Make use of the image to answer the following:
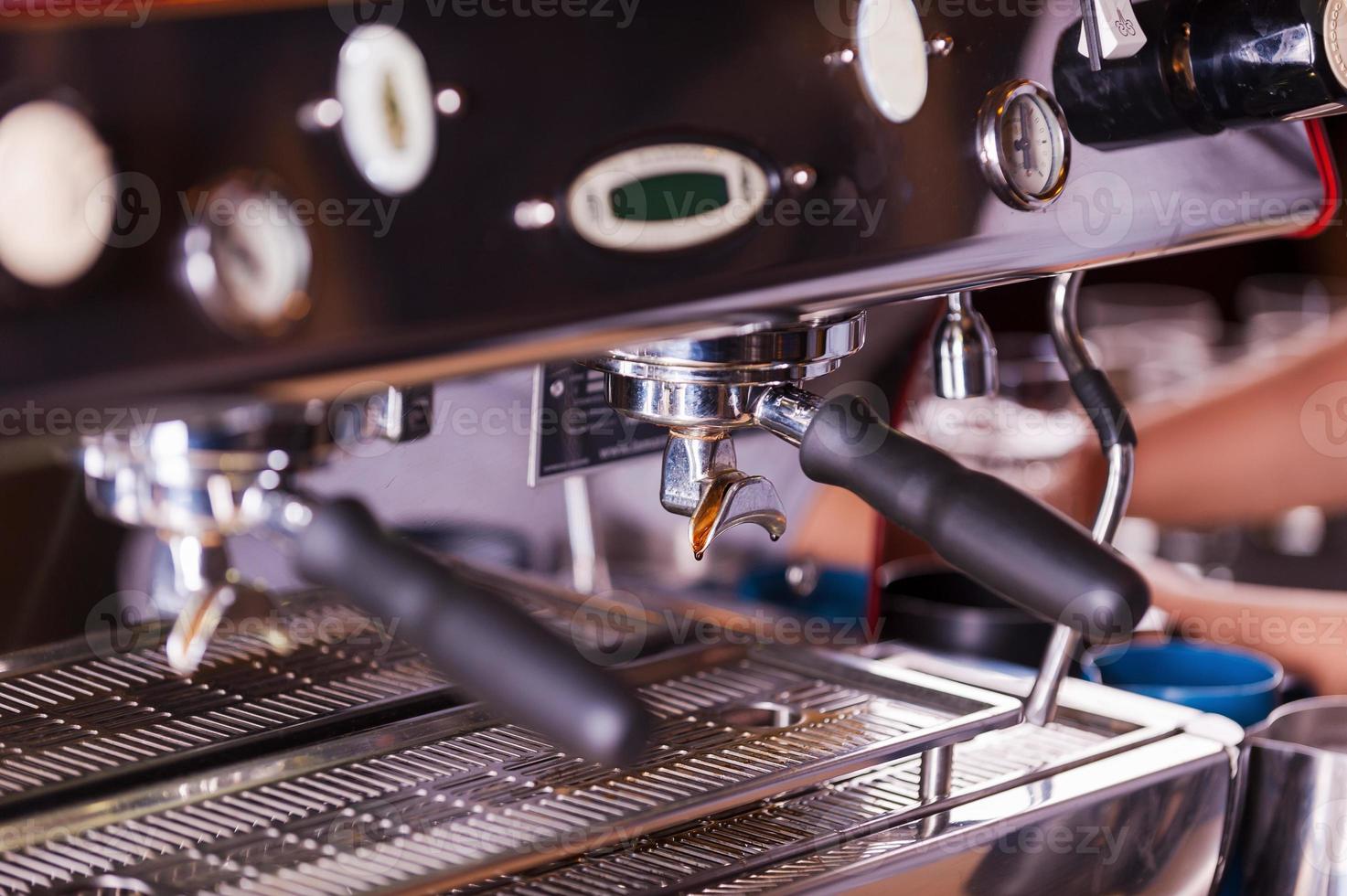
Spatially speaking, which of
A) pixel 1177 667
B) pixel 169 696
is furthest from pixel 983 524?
pixel 1177 667

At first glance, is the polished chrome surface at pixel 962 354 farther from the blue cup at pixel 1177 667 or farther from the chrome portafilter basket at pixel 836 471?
the blue cup at pixel 1177 667

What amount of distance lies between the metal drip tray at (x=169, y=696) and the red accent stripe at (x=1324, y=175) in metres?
0.49

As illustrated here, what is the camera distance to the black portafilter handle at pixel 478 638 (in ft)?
1.38

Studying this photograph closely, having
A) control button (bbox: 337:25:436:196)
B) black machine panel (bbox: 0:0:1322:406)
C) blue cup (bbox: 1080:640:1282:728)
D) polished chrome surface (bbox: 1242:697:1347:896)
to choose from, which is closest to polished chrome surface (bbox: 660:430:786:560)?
black machine panel (bbox: 0:0:1322:406)

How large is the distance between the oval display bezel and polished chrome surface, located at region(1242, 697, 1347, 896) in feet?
1.44

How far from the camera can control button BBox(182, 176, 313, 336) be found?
0.38 meters

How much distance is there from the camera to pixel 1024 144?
22.3 inches

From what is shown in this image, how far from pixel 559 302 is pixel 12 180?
0.51 feet

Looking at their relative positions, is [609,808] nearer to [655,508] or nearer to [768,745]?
[768,745]

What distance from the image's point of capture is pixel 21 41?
0.35 m

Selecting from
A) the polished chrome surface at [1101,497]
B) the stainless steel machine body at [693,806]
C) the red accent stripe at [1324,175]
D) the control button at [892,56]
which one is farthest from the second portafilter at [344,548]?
the red accent stripe at [1324,175]

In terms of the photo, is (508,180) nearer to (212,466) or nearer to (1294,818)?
(212,466)

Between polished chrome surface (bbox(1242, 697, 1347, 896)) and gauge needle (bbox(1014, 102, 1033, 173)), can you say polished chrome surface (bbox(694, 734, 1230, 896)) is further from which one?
gauge needle (bbox(1014, 102, 1033, 173))

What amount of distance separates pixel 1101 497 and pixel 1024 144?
251 mm
